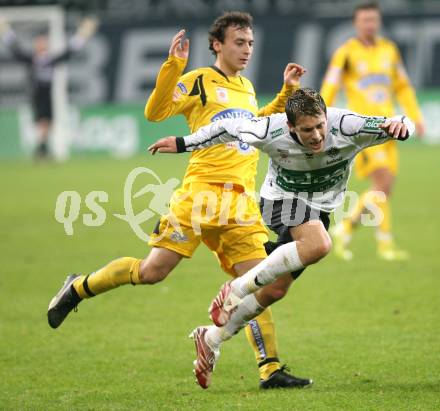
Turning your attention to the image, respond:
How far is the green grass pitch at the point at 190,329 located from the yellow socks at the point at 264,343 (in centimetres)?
15

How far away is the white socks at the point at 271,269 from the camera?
567cm

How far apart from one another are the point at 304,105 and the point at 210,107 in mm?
1229

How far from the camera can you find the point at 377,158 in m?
10.9

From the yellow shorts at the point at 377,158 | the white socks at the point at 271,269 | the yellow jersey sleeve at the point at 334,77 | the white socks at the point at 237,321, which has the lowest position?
the white socks at the point at 237,321

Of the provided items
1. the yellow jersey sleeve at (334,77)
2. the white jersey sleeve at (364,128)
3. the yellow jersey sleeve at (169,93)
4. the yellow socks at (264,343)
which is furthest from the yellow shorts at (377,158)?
the white jersey sleeve at (364,128)

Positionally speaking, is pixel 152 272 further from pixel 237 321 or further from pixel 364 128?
pixel 364 128

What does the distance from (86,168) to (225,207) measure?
16873 millimetres

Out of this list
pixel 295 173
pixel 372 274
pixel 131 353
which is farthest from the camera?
pixel 372 274

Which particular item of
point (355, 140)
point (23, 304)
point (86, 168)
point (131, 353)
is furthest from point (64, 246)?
point (86, 168)

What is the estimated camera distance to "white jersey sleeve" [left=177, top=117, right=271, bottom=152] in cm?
593

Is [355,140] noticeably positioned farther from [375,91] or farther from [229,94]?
[375,91]

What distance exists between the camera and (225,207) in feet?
21.1

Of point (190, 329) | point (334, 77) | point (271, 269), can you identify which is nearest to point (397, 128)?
point (271, 269)

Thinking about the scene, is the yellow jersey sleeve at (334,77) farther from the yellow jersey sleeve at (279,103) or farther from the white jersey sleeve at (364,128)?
the white jersey sleeve at (364,128)
